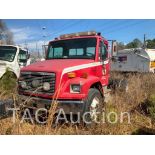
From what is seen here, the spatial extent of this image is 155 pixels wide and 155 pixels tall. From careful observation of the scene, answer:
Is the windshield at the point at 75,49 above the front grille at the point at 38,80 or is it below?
above

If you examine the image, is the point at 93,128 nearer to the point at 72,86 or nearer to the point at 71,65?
the point at 72,86

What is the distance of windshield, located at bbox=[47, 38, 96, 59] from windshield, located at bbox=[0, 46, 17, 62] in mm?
3322

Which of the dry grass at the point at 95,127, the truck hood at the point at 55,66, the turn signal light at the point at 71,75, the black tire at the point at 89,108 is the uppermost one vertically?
the truck hood at the point at 55,66

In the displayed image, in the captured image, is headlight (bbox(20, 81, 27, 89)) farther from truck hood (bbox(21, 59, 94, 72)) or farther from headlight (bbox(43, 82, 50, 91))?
headlight (bbox(43, 82, 50, 91))

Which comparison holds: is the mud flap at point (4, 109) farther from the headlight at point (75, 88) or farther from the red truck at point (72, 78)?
the headlight at point (75, 88)

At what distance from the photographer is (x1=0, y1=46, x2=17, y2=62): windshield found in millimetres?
10156

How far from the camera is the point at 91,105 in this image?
5855 mm

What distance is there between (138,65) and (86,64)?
38.3ft

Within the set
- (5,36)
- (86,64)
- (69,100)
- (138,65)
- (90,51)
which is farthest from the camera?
(5,36)

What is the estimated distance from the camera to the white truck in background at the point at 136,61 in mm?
16484

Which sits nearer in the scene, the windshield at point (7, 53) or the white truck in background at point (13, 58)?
the white truck in background at point (13, 58)

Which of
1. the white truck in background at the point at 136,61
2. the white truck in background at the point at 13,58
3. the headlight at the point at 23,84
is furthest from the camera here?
the white truck in background at the point at 136,61

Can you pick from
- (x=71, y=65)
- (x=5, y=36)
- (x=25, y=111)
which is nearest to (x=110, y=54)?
(x=71, y=65)

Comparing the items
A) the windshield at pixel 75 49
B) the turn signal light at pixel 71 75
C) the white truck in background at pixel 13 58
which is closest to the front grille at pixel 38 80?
the turn signal light at pixel 71 75
